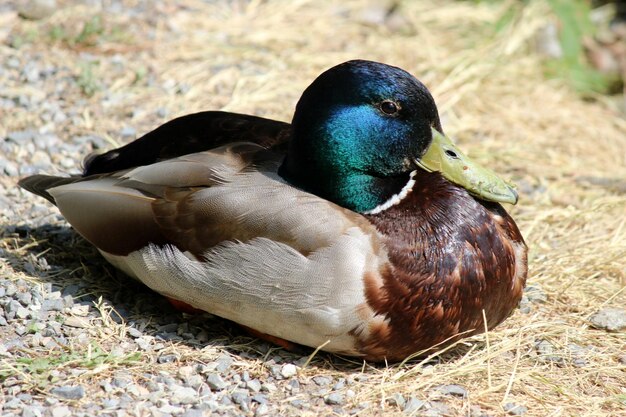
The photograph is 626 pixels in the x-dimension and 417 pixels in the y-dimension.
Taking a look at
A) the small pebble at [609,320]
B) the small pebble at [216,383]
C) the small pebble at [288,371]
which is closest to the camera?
the small pebble at [216,383]

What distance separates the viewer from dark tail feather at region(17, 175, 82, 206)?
4.14 meters

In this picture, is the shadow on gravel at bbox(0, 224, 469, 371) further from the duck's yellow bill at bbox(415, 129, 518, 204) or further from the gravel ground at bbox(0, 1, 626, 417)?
the duck's yellow bill at bbox(415, 129, 518, 204)

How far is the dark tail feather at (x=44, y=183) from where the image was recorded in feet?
13.6

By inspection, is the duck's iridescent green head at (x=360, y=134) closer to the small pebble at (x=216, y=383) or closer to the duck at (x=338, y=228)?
the duck at (x=338, y=228)

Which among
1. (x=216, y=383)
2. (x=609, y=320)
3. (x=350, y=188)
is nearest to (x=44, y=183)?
(x=216, y=383)

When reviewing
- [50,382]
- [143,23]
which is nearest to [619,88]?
[143,23]

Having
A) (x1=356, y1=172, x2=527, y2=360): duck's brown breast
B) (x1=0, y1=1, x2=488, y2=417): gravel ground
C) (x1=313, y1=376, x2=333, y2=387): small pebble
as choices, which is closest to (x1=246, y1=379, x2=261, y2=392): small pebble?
(x1=0, y1=1, x2=488, y2=417): gravel ground

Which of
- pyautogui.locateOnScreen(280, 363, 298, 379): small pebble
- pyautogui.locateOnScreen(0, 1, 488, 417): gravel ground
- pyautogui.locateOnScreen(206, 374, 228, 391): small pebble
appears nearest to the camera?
pyautogui.locateOnScreen(0, 1, 488, 417): gravel ground

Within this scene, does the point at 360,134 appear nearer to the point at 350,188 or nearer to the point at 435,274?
the point at 350,188

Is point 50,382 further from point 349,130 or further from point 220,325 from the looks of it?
point 349,130

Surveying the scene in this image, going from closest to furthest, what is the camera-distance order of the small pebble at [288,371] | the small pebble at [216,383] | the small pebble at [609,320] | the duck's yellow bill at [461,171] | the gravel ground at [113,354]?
the gravel ground at [113,354], the small pebble at [216,383], the small pebble at [288,371], the duck's yellow bill at [461,171], the small pebble at [609,320]

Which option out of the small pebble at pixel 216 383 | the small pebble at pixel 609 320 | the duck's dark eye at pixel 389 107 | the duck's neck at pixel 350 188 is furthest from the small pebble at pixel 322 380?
the small pebble at pixel 609 320

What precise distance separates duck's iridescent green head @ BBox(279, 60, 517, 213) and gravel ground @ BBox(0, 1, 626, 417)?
0.67 meters

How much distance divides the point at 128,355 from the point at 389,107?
4.33 feet
